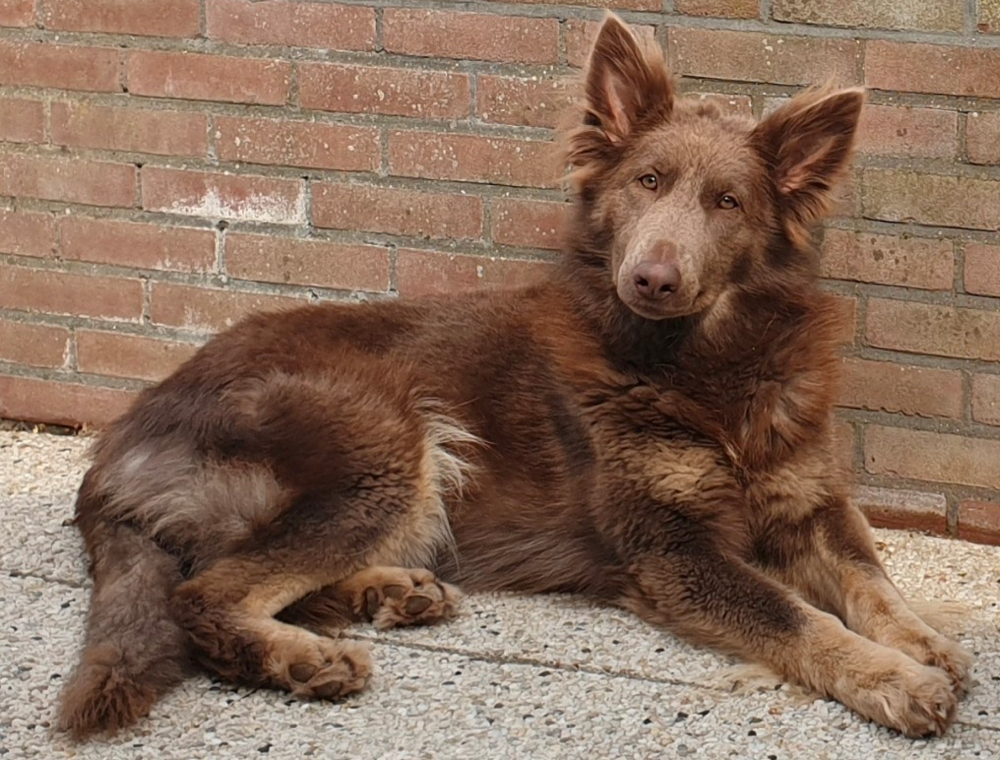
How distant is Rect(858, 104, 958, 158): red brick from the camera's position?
168 inches

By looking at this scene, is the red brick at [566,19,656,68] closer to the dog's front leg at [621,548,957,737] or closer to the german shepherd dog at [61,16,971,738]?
the german shepherd dog at [61,16,971,738]

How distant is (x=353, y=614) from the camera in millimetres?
3861

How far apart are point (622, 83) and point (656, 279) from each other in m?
0.69

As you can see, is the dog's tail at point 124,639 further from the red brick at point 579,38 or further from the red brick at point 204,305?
the red brick at point 579,38

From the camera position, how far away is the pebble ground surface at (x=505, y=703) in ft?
10.7

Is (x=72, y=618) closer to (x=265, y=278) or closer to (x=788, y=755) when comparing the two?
(x=265, y=278)

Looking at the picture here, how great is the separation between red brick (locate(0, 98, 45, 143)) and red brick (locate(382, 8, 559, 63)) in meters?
1.36

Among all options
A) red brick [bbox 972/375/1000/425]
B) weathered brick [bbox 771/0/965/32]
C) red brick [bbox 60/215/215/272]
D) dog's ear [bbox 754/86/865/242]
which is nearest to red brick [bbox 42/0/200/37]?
red brick [bbox 60/215/215/272]

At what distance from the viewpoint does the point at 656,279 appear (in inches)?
142

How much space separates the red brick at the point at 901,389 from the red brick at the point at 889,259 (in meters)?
0.27

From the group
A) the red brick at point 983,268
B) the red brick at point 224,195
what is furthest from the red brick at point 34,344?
the red brick at point 983,268

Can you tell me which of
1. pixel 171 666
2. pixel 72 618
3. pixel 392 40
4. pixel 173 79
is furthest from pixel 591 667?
pixel 173 79

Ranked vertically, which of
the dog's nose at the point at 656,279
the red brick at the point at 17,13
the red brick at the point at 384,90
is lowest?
the dog's nose at the point at 656,279

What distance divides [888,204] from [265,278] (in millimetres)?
2136
